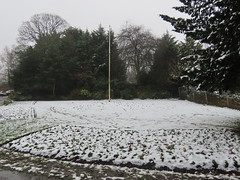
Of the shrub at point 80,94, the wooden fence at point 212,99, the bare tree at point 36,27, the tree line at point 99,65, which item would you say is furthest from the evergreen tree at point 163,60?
the bare tree at point 36,27

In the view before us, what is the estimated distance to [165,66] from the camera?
22.8 meters

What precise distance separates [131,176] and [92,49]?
22768mm

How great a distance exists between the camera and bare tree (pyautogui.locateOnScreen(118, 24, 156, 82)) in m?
22.8

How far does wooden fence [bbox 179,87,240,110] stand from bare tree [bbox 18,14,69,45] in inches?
1049

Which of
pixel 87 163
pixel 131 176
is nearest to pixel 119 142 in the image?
pixel 87 163

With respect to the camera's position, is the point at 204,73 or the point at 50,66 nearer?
the point at 204,73

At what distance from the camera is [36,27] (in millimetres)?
31141

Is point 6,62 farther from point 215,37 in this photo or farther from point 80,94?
point 215,37

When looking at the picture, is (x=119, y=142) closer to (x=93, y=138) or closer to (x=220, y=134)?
(x=93, y=138)

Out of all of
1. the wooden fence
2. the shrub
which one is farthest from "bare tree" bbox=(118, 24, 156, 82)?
the shrub

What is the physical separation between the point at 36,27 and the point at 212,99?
32.0 meters

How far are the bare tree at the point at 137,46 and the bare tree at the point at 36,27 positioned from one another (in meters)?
15.8

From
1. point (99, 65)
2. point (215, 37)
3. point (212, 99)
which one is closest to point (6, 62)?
point (99, 65)

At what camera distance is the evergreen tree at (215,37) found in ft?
14.8
